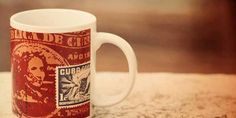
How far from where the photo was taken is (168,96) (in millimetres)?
701

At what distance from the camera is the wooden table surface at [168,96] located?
2.10ft

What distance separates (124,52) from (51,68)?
92mm

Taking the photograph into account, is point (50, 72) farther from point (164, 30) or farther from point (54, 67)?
point (164, 30)

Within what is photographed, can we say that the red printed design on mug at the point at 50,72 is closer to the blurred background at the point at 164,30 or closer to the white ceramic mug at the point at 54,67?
the white ceramic mug at the point at 54,67

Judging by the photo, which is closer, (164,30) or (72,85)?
(72,85)

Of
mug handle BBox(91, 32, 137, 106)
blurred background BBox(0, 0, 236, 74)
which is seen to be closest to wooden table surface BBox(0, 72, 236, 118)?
mug handle BBox(91, 32, 137, 106)

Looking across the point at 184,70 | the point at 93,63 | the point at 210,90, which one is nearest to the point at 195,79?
the point at 210,90

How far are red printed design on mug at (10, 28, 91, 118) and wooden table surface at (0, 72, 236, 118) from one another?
63 millimetres

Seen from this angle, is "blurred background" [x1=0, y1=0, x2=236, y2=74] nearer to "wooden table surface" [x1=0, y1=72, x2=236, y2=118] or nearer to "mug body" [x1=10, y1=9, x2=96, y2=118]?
"wooden table surface" [x1=0, y1=72, x2=236, y2=118]

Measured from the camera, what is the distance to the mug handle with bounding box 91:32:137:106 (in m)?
0.59

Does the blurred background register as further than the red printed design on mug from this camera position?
Yes

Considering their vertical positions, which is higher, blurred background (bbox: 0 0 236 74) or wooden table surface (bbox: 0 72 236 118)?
wooden table surface (bbox: 0 72 236 118)

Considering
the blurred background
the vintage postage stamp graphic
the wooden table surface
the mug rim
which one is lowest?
the blurred background

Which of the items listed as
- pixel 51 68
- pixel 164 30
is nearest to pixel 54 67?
pixel 51 68
